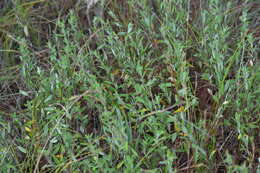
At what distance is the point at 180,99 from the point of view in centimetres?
186

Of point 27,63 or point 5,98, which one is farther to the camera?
point 5,98

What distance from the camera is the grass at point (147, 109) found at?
169cm

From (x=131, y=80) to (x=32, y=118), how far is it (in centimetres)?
49

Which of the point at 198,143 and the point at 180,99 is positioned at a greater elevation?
the point at 180,99

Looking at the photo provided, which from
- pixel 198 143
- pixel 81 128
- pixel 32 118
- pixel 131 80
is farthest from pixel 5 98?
pixel 198 143

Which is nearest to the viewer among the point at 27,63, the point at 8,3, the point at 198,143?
the point at 198,143

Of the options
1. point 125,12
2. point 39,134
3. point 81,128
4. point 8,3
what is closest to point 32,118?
point 39,134

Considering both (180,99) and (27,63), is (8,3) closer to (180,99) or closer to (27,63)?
(27,63)

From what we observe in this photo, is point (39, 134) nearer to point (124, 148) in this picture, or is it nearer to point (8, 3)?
point (124, 148)

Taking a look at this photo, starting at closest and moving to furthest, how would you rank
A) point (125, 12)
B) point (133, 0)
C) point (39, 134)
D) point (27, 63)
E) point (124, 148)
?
point (124, 148)
point (39, 134)
point (27, 63)
point (133, 0)
point (125, 12)

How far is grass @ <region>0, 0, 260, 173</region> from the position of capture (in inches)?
66.5

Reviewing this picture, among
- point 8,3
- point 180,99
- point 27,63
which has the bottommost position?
point 180,99

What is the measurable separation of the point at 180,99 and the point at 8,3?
1623 millimetres

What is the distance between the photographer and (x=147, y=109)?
175 centimetres
